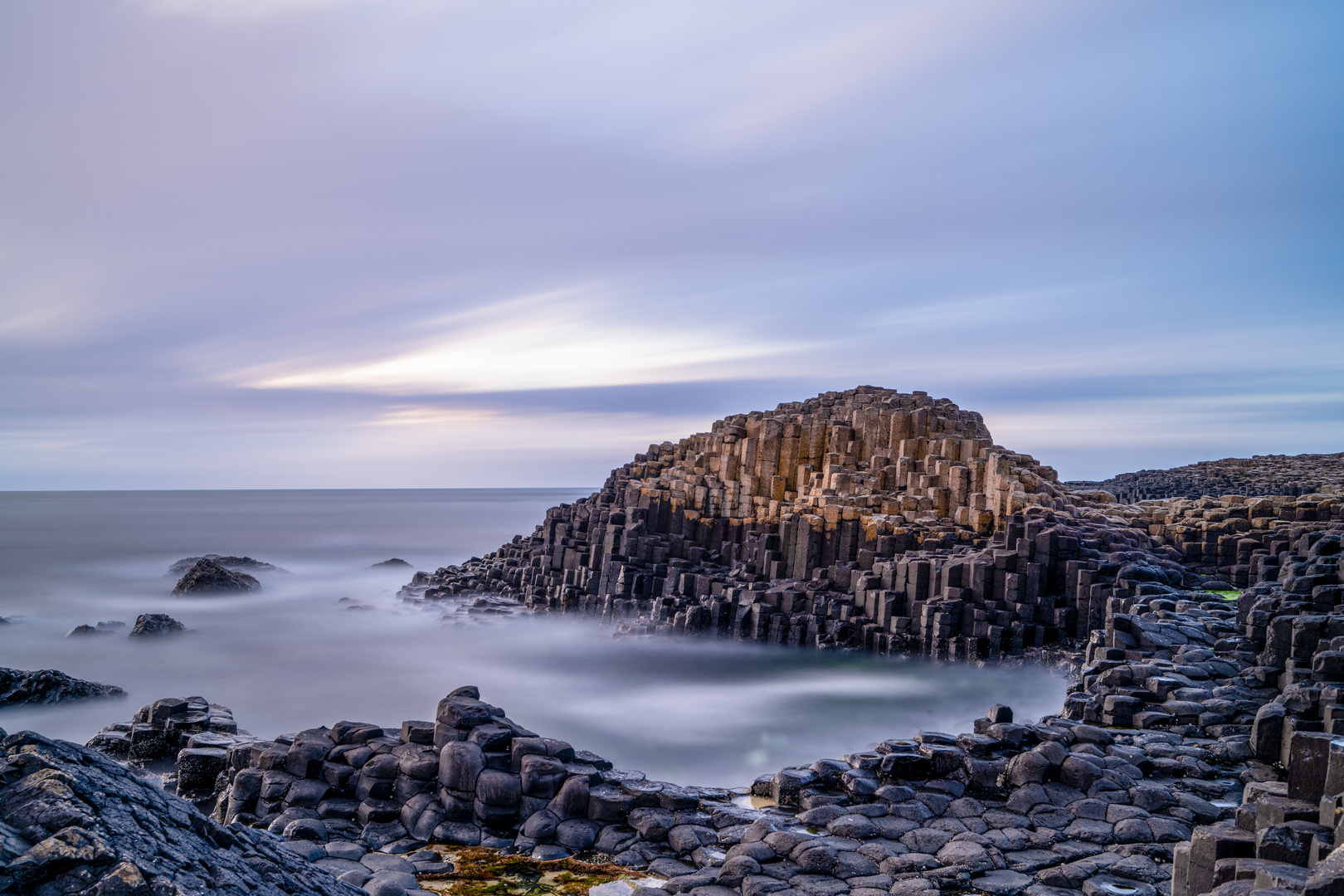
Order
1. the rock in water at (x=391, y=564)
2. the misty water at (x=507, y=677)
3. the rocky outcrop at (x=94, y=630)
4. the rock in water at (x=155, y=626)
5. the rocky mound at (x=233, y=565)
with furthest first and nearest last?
1. the rock in water at (x=391, y=564)
2. the rocky mound at (x=233, y=565)
3. the rocky outcrop at (x=94, y=630)
4. the rock in water at (x=155, y=626)
5. the misty water at (x=507, y=677)

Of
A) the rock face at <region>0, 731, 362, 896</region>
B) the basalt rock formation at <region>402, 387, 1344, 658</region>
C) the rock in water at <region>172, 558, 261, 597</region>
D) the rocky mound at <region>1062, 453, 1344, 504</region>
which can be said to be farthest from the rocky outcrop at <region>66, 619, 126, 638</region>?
the rocky mound at <region>1062, 453, 1344, 504</region>

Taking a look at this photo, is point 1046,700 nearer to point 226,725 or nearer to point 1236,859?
point 1236,859

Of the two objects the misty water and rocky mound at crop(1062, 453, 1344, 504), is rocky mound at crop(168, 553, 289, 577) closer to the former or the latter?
the misty water

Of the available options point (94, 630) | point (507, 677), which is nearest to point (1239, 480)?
point (507, 677)

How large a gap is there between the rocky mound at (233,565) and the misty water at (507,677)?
3650 millimetres

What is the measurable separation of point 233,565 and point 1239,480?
2434 inches

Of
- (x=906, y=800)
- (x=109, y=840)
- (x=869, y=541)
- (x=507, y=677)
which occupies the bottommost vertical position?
(x=507, y=677)

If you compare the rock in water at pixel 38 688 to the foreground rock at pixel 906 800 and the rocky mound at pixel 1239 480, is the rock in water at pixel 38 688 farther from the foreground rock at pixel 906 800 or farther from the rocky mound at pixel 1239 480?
the rocky mound at pixel 1239 480

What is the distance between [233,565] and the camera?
154 feet

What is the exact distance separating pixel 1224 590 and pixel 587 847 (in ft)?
63.7

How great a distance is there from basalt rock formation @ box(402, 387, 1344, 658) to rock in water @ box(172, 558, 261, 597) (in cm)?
745

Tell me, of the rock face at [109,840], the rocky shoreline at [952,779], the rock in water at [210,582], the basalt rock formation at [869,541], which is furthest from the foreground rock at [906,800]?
the rock in water at [210,582]

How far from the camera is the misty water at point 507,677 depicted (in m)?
16.9

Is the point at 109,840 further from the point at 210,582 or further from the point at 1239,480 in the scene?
the point at 1239,480
